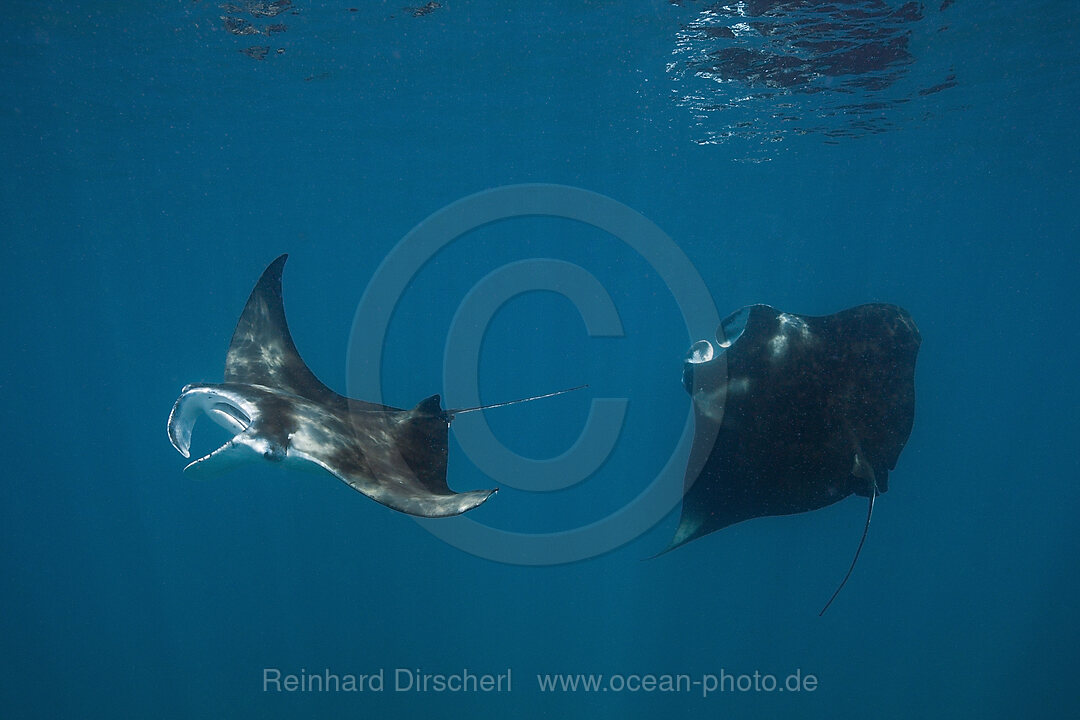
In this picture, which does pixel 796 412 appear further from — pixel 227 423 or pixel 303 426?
pixel 227 423

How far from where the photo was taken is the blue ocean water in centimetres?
1034

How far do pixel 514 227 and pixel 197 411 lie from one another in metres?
24.4

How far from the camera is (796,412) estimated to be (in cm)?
554

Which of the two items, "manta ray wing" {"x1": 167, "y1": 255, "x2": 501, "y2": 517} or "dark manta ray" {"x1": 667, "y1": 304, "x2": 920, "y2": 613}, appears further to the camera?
"dark manta ray" {"x1": 667, "y1": 304, "x2": 920, "y2": 613}

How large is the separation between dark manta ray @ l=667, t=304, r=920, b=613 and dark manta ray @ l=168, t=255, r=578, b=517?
2.17m

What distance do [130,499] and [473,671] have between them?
59.4 feet

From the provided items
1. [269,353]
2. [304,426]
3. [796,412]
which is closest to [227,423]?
[304,426]

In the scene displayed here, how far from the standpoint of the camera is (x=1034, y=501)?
32.9 metres

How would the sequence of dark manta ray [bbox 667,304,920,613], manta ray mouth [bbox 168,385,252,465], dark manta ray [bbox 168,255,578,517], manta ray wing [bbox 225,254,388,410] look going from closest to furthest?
1. dark manta ray [bbox 168,255,578,517]
2. manta ray mouth [bbox 168,385,252,465]
3. dark manta ray [bbox 667,304,920,613]
4. manta ray wing [bbox 225,254,388,410]

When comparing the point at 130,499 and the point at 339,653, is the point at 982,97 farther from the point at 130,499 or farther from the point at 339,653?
the point at 130,499

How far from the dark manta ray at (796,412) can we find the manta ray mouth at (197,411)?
157 inches

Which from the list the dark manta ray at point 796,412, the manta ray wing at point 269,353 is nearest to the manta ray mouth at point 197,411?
the manta ray wing at point 269,353

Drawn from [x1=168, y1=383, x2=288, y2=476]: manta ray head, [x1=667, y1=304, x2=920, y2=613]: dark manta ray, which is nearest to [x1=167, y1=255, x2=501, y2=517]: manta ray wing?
[x1=168, y1=383, x2=288, y2=476]: manta ray head

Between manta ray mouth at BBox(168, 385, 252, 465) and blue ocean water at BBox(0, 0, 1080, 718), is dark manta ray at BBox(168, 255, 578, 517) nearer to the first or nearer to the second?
manta ray mouth at BBox(168, 385, 252, 465)
